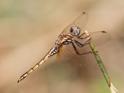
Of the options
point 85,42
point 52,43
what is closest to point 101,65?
point 85,42

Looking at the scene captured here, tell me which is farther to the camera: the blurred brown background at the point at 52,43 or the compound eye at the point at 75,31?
the blurred brown background at the point at 52,43

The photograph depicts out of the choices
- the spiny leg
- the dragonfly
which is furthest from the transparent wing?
the spiny leg

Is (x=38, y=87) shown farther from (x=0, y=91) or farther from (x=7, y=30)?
(x=7, y=30)

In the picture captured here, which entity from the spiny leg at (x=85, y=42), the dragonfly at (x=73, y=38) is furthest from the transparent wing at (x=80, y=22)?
the spiny leg at (x=85, y=42)

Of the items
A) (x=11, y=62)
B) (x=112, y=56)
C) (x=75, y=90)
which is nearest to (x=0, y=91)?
(x=11, y=62)

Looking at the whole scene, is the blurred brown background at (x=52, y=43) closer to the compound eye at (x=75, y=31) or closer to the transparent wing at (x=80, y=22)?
the transparent wing at (x=80, y=22)

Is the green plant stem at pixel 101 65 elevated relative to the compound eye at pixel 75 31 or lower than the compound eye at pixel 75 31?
lower
